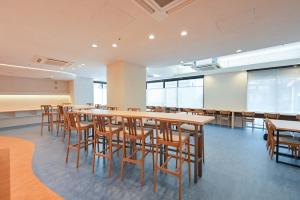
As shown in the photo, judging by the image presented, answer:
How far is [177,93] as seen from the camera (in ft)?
29.9

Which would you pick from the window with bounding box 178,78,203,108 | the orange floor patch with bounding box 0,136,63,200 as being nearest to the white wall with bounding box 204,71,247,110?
the window with bounding box 178,78,203,108

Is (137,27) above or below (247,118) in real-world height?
above

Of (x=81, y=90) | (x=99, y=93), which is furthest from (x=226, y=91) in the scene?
(x=99, y=93)

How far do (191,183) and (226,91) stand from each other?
19.7ft

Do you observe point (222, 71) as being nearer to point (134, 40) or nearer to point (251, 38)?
point (251, 38)

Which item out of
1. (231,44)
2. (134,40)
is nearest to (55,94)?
(134,40)

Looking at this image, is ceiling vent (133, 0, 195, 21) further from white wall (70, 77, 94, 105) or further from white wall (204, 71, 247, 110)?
white wall (70, 77, 94, 105)

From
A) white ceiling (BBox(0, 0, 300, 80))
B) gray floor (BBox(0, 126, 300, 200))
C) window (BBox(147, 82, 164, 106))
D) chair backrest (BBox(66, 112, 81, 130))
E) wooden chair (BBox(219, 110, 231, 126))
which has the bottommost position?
gray floor (BBox(0, 126, 300, 200))

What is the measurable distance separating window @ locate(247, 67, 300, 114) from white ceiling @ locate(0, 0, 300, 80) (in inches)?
123

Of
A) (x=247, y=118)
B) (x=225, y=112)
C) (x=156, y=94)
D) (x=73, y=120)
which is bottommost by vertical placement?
(x=247, y=118)

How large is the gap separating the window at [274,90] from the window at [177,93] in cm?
244

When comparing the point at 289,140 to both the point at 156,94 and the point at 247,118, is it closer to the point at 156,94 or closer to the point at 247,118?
the point at 247,118

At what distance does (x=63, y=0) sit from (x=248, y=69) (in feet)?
23.3

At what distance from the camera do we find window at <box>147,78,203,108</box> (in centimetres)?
823
